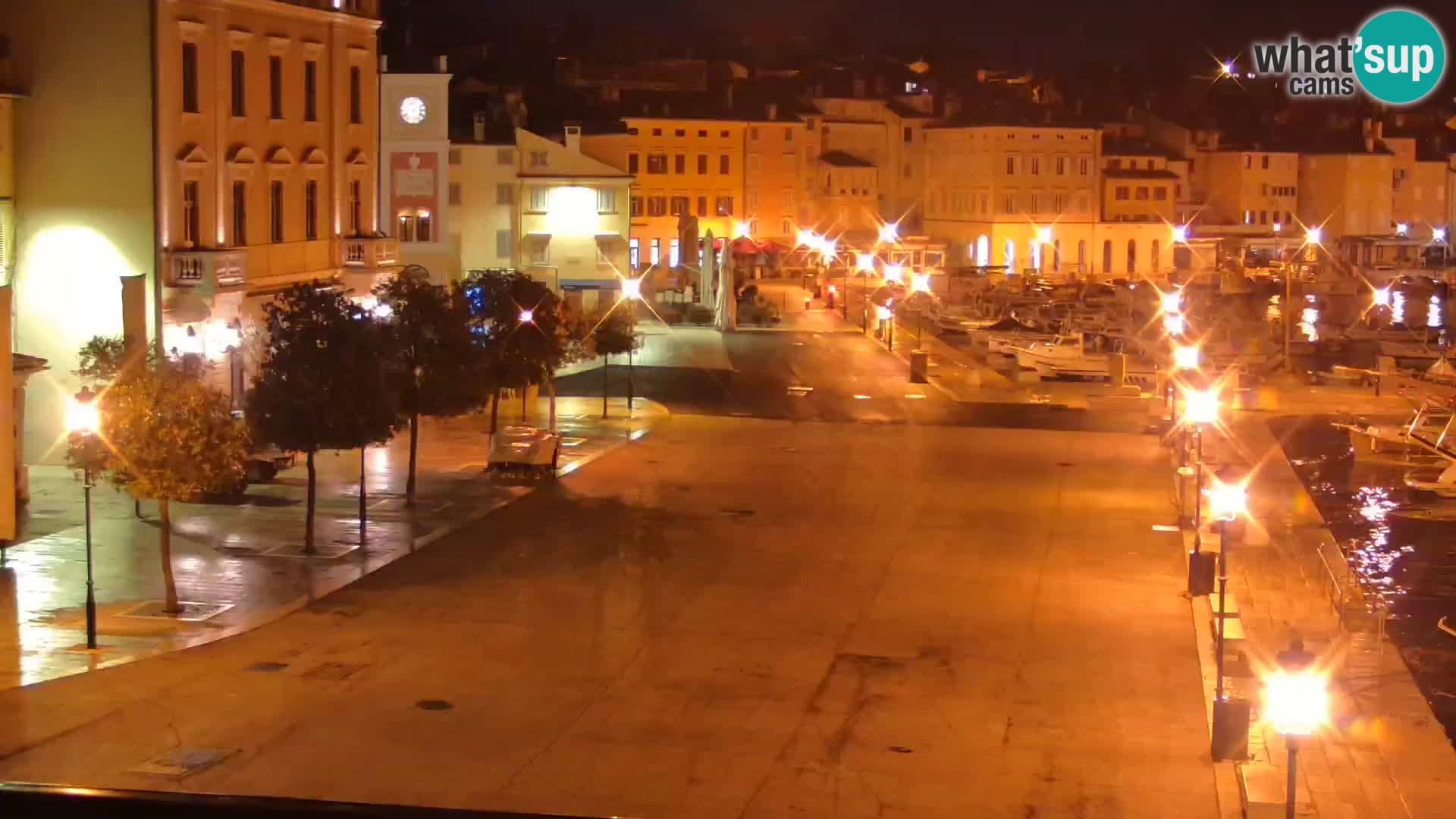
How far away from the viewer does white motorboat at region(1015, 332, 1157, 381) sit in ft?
182

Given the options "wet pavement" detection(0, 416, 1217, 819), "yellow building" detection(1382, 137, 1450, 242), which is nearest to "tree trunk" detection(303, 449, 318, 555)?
"wet pavement" detection(0, 416, 1217, 819)

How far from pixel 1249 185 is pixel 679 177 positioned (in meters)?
44.2

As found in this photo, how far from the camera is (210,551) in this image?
24781mm

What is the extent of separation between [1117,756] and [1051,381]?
39331 millimetres

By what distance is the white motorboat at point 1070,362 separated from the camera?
55.4 meters

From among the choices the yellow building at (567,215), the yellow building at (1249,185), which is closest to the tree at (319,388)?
the yellow building at (567,215)

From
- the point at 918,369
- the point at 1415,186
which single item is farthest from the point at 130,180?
the point at 1415,186

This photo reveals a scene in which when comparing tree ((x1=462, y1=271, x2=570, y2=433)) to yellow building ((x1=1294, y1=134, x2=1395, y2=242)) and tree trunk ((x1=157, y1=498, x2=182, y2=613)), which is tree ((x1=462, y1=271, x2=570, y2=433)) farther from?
yellow building ((x1=1294, y1=134, x2=1395, y2=242))

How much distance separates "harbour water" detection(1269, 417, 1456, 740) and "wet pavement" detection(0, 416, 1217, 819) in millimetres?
2861

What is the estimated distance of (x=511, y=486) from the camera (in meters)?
31.8

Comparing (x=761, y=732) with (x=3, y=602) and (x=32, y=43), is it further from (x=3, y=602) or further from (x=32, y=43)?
(x=32, y=43)

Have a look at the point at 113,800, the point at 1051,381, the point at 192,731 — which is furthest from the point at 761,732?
the point at 1051,381

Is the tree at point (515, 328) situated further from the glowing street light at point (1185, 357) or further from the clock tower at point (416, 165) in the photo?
the clock tower at point (416, 165)

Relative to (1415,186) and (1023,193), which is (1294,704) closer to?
(1023,193)
